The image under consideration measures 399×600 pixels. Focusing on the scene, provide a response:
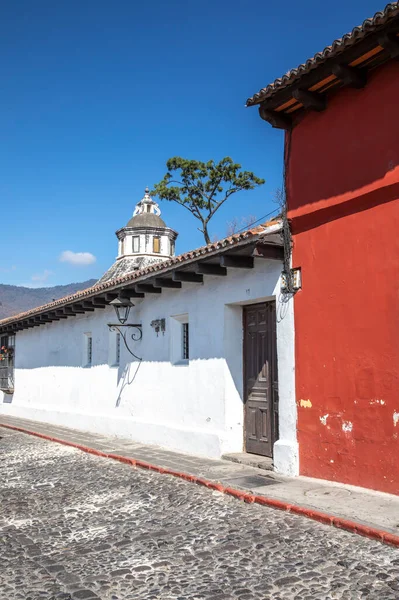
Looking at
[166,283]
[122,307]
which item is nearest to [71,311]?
[122,307]

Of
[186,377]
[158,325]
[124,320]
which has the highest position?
[124,320]

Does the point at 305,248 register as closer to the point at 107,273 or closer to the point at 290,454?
the point at 290,454

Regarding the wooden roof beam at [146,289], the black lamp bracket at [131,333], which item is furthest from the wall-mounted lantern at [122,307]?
the wooden roof beam at [146,289]

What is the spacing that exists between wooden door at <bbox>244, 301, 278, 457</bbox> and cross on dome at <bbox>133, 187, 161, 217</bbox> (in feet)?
114

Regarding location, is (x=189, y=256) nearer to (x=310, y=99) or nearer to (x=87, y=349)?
(x=310, y=99)

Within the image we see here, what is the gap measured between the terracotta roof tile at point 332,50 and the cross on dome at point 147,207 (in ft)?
117

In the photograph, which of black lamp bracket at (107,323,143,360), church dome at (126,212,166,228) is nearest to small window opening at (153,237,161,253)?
church dome at (126,212,166,228)

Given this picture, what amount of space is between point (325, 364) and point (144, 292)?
538 centimetres

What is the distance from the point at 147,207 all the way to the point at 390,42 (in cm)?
3780

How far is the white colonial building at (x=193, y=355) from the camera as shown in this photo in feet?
27.0

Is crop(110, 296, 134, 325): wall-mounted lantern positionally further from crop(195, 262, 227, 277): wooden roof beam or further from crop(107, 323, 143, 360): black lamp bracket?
crop(195, 262, 227, 277): wooden roof beam

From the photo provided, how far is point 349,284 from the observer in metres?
7.06

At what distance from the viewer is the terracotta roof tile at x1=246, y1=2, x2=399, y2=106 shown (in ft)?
19.2

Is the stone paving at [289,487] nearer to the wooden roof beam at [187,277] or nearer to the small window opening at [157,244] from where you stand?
the wooden roof beam at [187,277]
